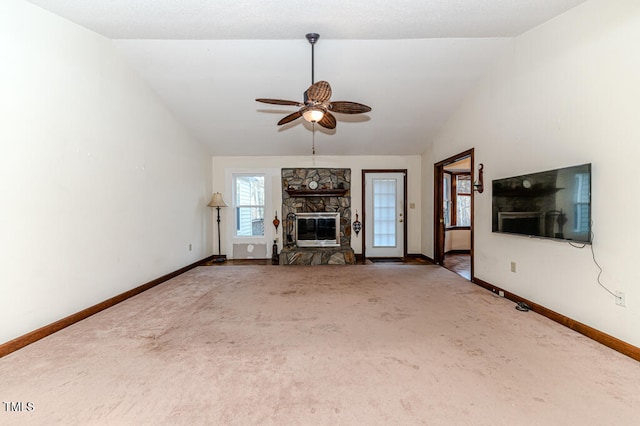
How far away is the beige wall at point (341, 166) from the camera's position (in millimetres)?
6574

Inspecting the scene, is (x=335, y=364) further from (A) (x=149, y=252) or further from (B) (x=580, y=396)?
(A) (x=149, y=252)

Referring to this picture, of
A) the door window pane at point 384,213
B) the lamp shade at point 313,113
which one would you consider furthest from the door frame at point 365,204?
the lamp shade at point 313,113

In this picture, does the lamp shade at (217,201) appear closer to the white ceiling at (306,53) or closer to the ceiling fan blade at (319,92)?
the white ceiling at (306,53)

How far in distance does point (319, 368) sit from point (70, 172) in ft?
9.94

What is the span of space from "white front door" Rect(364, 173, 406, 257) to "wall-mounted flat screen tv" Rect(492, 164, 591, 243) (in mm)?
3009

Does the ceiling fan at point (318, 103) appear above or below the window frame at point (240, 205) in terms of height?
above

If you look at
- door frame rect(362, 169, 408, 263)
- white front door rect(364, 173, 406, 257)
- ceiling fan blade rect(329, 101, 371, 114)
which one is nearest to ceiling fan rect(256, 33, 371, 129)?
ceiling fan blade rect(329, 101, 371, 114)

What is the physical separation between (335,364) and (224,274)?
11.1 ft

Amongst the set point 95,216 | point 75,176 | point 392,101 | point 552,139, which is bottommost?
point 95,216

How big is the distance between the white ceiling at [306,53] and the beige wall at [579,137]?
13.1 inches

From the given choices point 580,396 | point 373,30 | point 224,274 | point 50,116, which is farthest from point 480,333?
point 50,116

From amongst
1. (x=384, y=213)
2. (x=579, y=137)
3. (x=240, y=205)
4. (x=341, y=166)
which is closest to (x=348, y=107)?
(x=579, y=137)

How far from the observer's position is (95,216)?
325cm

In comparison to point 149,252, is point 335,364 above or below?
→ below
